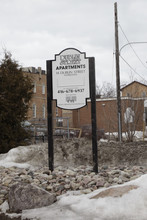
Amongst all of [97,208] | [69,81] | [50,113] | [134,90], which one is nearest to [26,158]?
[50,113]

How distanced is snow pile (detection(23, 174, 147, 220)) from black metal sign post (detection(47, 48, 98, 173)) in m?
2.62

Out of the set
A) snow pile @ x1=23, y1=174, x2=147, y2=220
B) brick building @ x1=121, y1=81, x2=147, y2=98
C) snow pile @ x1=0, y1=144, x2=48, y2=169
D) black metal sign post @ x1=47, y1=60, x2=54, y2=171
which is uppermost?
brick building @ x1=121, y1=81, x2=147, y2=98

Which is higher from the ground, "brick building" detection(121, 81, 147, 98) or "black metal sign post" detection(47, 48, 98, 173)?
"brick building" detection(121, 81, 147, 98)

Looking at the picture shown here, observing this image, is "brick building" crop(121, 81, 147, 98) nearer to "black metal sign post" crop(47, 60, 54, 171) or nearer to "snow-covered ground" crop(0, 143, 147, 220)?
"black metal sign post" crop(47, 60, 54, 171)

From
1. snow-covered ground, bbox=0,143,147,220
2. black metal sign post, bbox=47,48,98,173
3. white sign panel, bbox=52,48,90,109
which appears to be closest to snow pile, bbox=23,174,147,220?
snow-covered ground, bbox=0,143,147,220

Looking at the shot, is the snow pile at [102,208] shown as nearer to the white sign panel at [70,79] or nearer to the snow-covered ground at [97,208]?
the snow-covered ground at [97,208]

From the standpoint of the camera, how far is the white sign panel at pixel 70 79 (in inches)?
316

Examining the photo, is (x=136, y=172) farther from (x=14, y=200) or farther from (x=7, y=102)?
(x=7, y=102)

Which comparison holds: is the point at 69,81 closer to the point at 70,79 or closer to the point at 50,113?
the point at 70,79

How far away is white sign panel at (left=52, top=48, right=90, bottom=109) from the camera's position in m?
8.03

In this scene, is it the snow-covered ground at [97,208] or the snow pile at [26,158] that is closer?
the snow-covered ground at [97,208]

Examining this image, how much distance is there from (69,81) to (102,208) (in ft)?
12.7

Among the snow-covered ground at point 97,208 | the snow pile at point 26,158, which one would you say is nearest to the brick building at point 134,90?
the snow pile at point 26,158

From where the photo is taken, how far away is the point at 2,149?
11.9 meters
